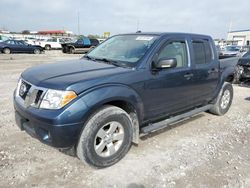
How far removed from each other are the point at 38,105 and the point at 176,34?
265cm

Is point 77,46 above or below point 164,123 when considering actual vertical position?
above

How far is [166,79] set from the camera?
388 cm

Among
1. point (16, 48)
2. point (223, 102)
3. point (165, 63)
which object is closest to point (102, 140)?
point (165, 63)

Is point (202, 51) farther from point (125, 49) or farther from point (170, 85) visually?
point (125, 49)

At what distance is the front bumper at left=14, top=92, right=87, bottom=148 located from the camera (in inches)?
110

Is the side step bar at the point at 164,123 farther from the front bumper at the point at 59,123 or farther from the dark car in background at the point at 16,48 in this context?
the dark car in background at the point at 16,48

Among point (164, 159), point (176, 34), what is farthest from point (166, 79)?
point (164, 159)

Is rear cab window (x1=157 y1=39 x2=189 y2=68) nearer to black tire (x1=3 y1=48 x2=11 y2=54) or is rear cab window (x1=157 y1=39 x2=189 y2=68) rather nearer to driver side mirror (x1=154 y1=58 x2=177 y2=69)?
driver side mirror (x1=154 y1=58 x2=177 y2=69)

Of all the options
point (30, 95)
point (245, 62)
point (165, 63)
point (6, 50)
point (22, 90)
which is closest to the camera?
point (30, 95)

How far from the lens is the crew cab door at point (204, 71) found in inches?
181

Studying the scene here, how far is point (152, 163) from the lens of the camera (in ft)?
11.5

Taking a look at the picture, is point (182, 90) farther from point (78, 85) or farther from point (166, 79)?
point (78, 85)

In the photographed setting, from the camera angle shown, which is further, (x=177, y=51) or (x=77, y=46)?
(x=77, y=46)

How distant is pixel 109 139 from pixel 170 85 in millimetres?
1383
